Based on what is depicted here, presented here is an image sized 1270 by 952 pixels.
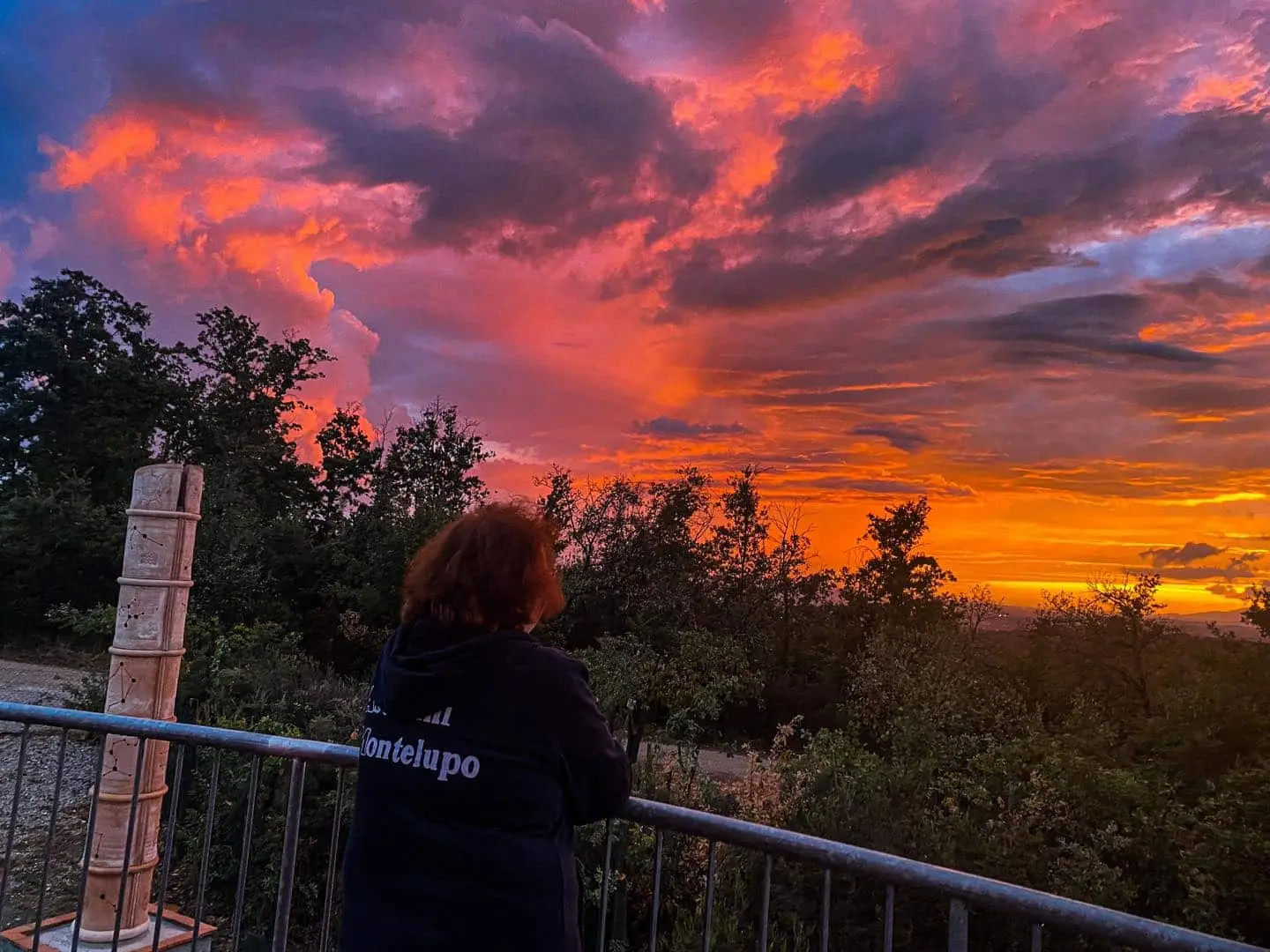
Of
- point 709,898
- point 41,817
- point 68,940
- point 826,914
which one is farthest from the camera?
point 41,817

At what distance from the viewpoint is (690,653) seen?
15758mm

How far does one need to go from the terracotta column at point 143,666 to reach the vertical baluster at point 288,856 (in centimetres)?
263

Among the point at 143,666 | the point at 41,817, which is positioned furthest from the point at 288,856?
the point at 41,817

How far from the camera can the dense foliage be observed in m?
7.31

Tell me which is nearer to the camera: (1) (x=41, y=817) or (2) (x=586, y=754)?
(2) (x=586, y=754)

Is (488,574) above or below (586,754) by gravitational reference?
above

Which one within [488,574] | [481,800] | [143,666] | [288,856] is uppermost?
[488,574]

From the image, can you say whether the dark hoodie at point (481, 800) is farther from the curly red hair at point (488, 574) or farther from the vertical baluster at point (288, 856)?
the vertical baluster at point (288, 856)

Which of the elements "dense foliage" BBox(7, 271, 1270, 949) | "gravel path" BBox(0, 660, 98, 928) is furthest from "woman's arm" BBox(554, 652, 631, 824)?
"gravel path" BBox(0, 660, 98, 928)

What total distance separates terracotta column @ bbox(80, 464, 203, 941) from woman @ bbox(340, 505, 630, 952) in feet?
12.4

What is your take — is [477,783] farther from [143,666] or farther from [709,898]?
[143,666]

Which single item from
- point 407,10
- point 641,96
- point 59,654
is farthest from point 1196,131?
point 59,654

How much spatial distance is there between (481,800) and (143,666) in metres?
4.20

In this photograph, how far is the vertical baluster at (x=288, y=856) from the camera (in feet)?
8.91
